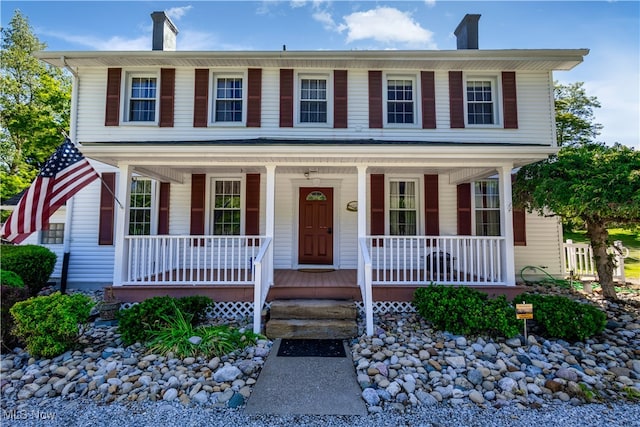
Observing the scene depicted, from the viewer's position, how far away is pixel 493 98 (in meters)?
7.73

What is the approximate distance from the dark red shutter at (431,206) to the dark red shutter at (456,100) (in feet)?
4.95

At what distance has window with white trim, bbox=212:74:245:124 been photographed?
303 inches

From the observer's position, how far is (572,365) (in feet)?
12.3

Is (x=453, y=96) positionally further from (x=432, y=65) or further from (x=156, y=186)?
(x=156, y=186)

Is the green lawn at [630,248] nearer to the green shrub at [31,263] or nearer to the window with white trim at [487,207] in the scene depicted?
the window with white trim at [487,207]

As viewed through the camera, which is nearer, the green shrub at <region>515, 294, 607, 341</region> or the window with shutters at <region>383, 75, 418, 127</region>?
the green shrub at <region>515, 294, 607, 341</region>

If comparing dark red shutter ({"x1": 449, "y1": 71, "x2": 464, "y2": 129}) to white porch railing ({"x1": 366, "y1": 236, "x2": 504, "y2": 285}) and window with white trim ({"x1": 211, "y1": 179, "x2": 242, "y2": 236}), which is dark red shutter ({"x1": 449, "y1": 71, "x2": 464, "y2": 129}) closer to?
white porch railing ({"x1": 366, "y1": 236, "x2": 504, "y2": 285})

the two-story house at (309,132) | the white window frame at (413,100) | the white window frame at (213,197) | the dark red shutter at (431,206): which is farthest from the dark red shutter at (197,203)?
the dark red shutter at (431,206)

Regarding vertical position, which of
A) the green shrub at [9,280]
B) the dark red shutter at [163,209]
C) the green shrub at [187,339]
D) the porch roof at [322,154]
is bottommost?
the green shrub at [187,339]

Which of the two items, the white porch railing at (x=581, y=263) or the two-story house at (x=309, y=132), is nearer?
the two-story house at (x=309, y=132)

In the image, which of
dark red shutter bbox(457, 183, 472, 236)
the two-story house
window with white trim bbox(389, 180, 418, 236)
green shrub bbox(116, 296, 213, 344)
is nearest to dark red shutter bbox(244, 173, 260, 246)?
the two-story house

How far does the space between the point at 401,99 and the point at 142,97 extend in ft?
21.5

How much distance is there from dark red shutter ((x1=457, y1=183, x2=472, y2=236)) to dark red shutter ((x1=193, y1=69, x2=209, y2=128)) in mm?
6539

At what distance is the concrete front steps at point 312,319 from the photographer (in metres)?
4.64
